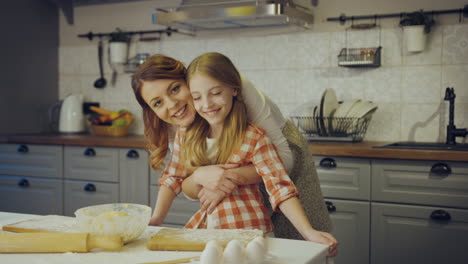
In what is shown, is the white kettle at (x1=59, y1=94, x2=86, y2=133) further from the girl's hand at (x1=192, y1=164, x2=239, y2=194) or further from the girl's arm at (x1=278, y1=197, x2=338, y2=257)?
the girl's arm at (x1=278, y1=197, x2=338, y2=257)

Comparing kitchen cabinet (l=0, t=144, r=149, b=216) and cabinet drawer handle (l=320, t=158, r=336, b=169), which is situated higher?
cabinet drawer handle (l=320, t=158, r=336, b=169)

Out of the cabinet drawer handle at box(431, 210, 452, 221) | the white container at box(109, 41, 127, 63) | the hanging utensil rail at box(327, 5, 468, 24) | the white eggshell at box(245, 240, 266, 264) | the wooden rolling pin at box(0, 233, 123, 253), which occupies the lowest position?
the cabinet drawer handle at box(431, 210, 452, 221)

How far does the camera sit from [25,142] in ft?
10.4

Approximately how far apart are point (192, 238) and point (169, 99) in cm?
51

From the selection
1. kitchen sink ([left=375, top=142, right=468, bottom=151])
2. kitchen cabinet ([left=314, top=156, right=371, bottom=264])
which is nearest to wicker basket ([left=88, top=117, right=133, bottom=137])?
kitchen cabinet ([left=314, top=156, right=371, bottom=264])

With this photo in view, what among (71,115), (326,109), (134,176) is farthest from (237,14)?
(71,115)

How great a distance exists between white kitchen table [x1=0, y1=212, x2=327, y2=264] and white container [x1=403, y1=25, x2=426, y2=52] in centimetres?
192

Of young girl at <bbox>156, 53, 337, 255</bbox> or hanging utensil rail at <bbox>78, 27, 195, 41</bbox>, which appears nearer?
young girl at <bbox>156, 53, 337, 255</bbox>

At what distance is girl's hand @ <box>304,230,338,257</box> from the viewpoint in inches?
45.5

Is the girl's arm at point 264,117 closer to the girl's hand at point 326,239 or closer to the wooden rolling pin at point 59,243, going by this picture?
the girl's hand at point 326,239

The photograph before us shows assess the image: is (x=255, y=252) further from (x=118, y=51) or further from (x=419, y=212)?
(x=118, y=51)

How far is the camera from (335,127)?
9.04 feet

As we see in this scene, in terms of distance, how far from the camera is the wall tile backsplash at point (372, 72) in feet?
9.10

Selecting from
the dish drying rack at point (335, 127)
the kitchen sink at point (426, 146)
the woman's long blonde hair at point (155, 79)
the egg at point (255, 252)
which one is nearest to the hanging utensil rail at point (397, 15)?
the dish drying rack at point (335, 127)
